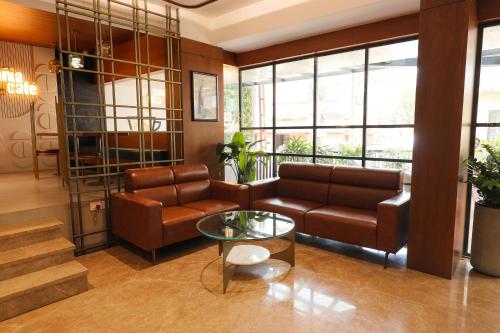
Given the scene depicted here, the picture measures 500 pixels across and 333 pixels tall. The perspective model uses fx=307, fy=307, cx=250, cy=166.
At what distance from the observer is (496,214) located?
2.71 m

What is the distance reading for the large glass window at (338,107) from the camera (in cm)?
385

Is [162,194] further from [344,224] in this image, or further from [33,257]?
[344,224]

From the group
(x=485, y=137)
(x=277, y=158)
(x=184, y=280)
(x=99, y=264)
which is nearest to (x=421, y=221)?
(x=485, y=137)

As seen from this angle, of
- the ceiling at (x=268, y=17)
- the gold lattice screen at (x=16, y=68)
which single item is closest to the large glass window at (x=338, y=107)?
the ceiling at (x=268, y=17)

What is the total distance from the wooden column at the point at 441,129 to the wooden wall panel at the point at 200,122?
301cm

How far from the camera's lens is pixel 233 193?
392 centimetres

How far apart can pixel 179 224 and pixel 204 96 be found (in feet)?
7.60

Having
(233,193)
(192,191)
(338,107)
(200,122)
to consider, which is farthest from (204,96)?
(338,107)

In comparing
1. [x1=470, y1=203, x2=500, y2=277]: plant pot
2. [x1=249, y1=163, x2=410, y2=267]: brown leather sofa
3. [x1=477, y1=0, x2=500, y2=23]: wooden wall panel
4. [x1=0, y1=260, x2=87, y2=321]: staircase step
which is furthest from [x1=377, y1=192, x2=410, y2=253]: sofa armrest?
[x1=0, y1=260, x2=87, y2=321]: staircase step

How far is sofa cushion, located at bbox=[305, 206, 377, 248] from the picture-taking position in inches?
118

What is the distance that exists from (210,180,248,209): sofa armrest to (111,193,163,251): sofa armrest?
3.58 feet

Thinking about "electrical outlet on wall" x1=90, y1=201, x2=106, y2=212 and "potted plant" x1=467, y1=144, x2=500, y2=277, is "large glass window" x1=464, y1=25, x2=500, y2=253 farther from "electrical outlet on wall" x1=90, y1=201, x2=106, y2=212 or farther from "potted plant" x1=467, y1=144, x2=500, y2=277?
"electrical outlet on wall" x1=90, y1=201, x2=106, y2=212

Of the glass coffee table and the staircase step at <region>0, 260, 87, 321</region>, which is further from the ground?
the glass coffee table

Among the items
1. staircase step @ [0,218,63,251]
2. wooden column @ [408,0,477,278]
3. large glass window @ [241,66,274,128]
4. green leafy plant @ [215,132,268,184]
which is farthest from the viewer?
large glass window @ [241,66,274,128]
